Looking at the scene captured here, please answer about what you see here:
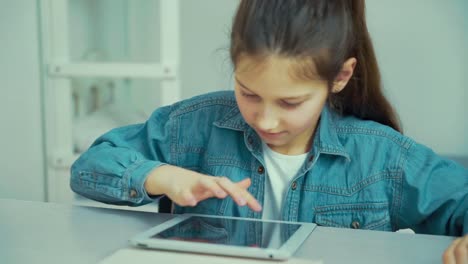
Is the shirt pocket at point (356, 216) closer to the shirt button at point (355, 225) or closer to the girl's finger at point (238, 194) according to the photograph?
the shirt button at point (355, 225)

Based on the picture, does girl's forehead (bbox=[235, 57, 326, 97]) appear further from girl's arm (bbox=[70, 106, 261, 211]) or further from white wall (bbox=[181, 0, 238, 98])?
white wall (bbox=[181, 0, 238, 98])

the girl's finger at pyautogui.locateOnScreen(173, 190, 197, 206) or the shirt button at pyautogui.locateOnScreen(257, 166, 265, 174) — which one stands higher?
the girl's finger at pyautogui.locateOnScreen(173, 190, 197, 206)

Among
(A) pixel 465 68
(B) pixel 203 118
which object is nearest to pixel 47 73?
(B) pixel 203 118

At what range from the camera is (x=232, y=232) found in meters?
0.64

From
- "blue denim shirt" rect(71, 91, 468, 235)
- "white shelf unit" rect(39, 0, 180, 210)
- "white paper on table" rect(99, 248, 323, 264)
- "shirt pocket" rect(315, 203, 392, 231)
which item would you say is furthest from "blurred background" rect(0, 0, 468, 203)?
"white paper on table" rect(99, 248, 323, 264)

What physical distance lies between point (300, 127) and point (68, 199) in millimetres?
1107

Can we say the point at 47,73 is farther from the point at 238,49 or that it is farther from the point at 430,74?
the point at 430,74

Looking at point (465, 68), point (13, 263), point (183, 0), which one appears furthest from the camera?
point (183, 0)

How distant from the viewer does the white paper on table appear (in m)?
0.55

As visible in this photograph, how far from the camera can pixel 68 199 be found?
1.70m

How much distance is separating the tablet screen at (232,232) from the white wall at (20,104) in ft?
3.79

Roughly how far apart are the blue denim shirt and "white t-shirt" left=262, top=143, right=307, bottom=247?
2 centimetres

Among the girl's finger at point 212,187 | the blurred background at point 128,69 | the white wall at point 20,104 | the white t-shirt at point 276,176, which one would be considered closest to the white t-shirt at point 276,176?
the white t-shirt at point 276,176

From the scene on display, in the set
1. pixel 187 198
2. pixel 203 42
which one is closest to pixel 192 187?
pixel 187 198
